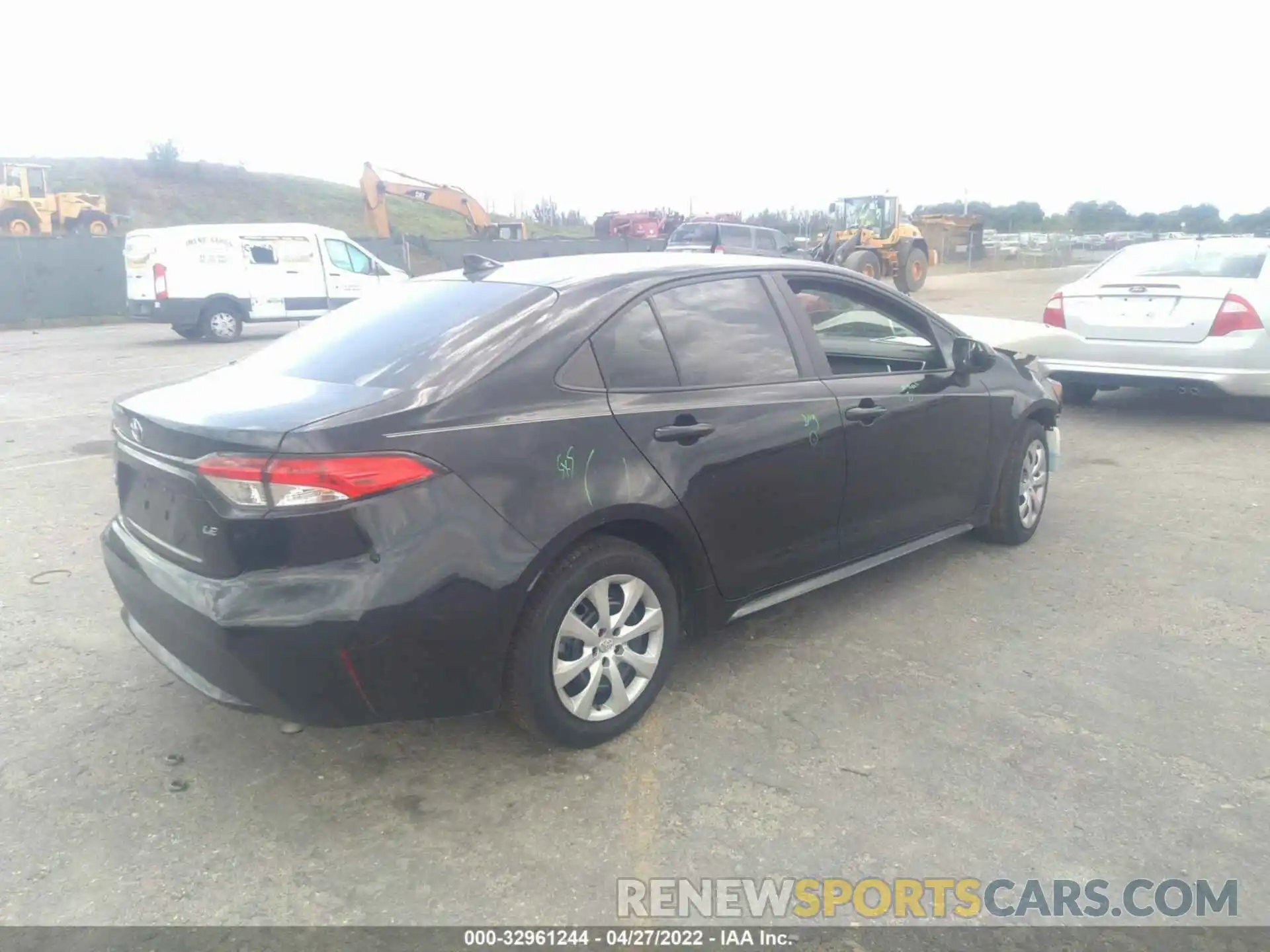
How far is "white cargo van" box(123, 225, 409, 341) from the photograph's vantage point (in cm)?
1736

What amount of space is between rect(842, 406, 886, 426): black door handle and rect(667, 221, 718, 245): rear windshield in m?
22.2

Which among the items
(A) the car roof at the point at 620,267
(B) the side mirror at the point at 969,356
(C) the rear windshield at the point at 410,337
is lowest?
(B) the side mirror at the point at 969,356

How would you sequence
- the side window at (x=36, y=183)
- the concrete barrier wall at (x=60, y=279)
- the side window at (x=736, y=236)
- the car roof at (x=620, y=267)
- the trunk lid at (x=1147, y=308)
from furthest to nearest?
the side window at (x=36, y=183) → the side window at (x=736, y=236) → the concrete barrier wall at (x=60, y=279) → the trunk lid at (x=1147, y=308) → the car roof at (x=620, y=267)

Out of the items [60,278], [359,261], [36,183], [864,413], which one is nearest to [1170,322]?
[864,413]

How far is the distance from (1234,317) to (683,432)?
6193 millimetres

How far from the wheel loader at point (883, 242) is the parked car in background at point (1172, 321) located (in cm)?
1863

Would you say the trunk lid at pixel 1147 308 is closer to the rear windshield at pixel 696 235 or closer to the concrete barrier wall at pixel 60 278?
the rear windshield at pixel 696 235

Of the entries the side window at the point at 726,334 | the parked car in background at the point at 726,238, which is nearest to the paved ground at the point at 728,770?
the side window at the point at 726,334

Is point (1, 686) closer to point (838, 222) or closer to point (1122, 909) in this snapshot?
point (1122, 909)

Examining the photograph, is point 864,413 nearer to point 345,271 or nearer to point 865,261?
point 345,271

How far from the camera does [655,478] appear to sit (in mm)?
3402

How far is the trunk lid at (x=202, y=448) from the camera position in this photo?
9.37 feet

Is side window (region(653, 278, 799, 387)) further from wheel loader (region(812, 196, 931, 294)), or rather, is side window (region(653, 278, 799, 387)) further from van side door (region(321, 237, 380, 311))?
wheel loader (region(812, 196, 931, 294))

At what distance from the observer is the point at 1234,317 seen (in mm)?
7699
